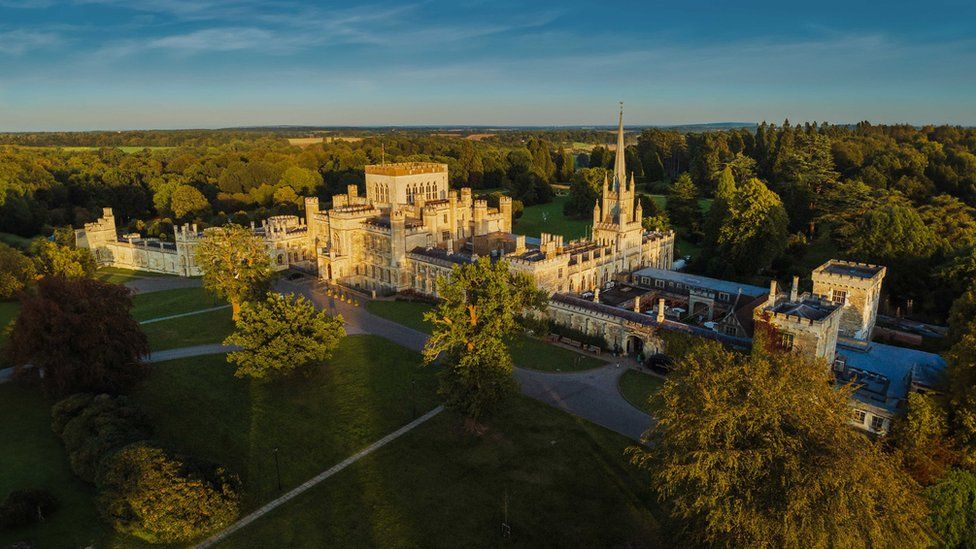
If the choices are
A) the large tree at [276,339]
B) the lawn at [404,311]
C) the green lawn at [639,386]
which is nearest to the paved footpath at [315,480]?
the large tree at [276,339]

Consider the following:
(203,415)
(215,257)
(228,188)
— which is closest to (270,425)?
(203,415)

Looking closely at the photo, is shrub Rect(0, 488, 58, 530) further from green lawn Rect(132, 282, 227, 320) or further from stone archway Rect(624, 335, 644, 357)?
stone archway Rect(624, 335, 644, 357)

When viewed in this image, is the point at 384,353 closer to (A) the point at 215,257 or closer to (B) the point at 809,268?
(A) the point at 215,257

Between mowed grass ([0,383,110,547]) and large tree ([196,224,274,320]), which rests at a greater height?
large tree ([196,224,274,320])

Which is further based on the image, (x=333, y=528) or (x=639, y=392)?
(x=639, y=392)

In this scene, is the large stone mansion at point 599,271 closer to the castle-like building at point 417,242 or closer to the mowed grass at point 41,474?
Result: the castle-like building at point 417,242

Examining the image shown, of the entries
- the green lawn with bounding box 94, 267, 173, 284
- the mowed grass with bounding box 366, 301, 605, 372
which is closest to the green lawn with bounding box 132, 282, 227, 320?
the green lawn with bounding box 94, 267, 173, 284

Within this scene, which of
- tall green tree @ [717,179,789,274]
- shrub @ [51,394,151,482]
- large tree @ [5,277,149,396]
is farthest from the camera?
tall green tree @ [717,179,789,274]
